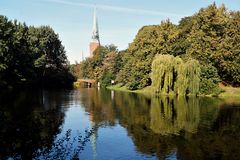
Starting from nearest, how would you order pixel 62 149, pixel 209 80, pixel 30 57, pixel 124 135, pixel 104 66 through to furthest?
pixel 62 149 → pixel 124 135 → pixel 209 80 → pixel 30 57 → pixel 104 66

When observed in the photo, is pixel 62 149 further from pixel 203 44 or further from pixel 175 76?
pixel 203 44

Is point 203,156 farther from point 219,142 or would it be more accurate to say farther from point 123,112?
point 123,112

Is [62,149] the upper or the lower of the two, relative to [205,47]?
lower

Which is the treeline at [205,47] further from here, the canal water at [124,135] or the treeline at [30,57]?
the canal water at [124,135]

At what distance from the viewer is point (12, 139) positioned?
1934 cm

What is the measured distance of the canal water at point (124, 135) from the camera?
1586 centimetres

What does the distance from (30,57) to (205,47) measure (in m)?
45.3

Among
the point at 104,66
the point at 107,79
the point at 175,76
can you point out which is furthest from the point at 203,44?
the point at 104,66

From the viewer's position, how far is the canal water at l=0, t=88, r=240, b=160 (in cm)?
1586

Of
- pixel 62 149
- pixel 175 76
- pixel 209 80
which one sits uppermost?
pixel 175 76

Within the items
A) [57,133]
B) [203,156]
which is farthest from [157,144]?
[57,133]

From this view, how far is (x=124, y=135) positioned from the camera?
92.4 feet

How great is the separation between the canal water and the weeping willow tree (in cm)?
2222

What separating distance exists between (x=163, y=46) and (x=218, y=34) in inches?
465
